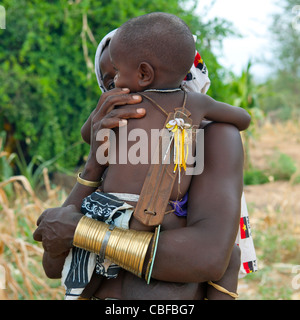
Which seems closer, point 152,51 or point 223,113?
point 152,51

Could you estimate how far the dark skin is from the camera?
1.26 meters

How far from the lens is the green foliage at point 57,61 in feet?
19.0

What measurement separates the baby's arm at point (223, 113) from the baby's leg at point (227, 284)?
0.45 m

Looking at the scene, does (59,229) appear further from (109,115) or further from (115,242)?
(109,115)

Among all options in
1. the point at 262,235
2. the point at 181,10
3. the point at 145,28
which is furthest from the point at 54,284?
the point at 181,10

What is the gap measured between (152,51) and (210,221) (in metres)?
0.58

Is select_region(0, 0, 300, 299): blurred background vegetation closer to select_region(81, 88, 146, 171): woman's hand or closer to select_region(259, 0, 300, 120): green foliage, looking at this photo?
select_region(81, 88, 146, 171): woman's hand

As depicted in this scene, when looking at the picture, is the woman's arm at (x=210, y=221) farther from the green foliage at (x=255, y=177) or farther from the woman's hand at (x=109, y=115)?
the green foliage at (x=255, y=177)

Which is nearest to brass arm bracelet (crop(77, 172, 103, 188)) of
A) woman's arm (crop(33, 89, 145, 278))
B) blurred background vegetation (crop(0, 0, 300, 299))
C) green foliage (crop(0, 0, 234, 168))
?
woman's arm (crop(33, 89, 145, 278))

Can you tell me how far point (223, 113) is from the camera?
144cm

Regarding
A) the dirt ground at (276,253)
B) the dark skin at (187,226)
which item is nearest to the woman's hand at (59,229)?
the dark skin at (187,226)

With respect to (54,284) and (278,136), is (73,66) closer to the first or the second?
(54,284)

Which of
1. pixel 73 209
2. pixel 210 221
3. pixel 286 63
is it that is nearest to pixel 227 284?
pixel 210 221
